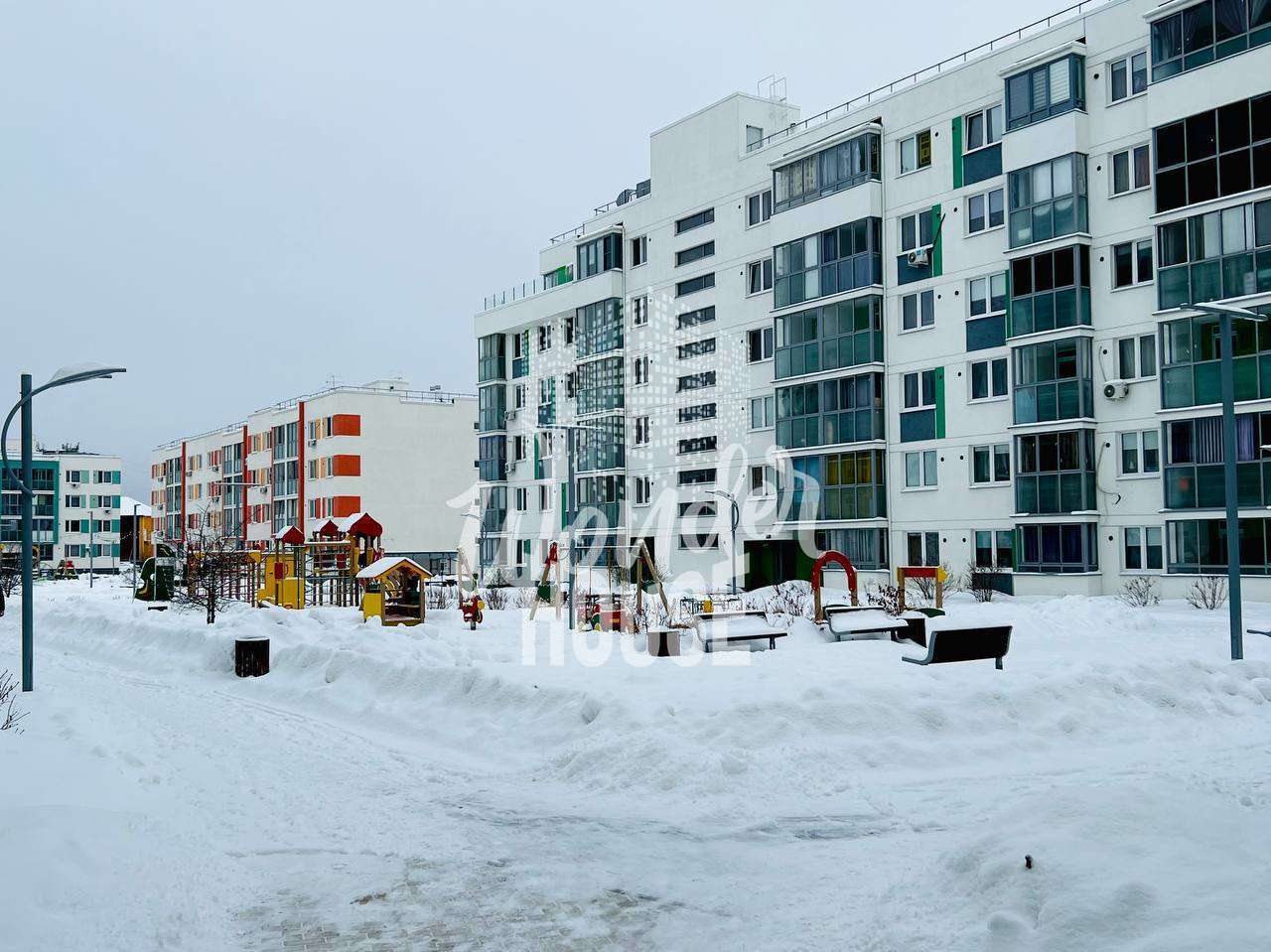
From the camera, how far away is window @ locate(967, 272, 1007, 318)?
3678 centimetres

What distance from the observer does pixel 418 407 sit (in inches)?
3275

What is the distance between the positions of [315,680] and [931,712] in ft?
33.3

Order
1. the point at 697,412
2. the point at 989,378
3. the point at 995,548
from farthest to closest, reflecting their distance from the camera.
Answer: the point at 697,412, the point at 989,378, the point at 995,548

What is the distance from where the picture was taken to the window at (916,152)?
128 ft

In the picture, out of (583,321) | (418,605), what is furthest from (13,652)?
(583,321)

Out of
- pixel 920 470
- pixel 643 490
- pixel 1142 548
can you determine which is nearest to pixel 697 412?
pixel 643 490

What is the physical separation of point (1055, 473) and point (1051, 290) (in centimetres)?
557

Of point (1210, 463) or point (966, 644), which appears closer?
point (966, 644)

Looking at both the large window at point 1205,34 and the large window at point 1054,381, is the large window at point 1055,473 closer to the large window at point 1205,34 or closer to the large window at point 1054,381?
the large window at point 1054,381

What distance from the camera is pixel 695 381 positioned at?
49.6 m

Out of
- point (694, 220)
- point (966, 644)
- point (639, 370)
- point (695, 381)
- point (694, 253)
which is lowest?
point (966, 644)

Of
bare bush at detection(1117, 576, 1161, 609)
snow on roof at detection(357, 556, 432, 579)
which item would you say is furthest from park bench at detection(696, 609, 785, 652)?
bare bush at detection(1117, 576, 1161, 609)

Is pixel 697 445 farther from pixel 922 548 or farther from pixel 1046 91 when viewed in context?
pixel 1046 91

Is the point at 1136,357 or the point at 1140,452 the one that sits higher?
the point at 1136,357
